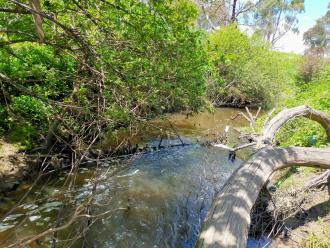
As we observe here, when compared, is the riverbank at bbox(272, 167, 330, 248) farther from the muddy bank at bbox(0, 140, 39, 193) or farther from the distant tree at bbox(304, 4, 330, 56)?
the distant tree at bbox(304, 4, 330, 56)

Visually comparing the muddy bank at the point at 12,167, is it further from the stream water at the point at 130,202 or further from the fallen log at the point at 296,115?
the fallen log at the point at 296,115

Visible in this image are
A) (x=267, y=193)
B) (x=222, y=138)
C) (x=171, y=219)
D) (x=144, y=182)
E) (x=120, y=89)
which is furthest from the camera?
(x=222, y=138)

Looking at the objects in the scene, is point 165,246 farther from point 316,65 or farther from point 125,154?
point 316,65

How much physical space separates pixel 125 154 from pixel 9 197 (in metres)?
3.22

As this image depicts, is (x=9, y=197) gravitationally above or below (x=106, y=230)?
above

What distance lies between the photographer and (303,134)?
772cm

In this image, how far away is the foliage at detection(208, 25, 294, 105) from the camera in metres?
18.1

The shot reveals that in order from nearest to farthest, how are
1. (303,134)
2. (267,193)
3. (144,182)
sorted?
(267,193)
(144,182)
(303,134)

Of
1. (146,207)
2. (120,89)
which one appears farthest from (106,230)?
(120,89)

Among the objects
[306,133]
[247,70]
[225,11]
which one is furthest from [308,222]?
[225,11]

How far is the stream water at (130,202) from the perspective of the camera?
4.62 meters

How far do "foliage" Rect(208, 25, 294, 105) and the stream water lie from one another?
10201 millimetres

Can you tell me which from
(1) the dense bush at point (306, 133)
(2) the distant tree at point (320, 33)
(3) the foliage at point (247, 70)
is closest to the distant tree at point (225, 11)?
(3) the foliage at point (247, 70)

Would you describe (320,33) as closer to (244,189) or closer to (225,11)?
(225,11)
